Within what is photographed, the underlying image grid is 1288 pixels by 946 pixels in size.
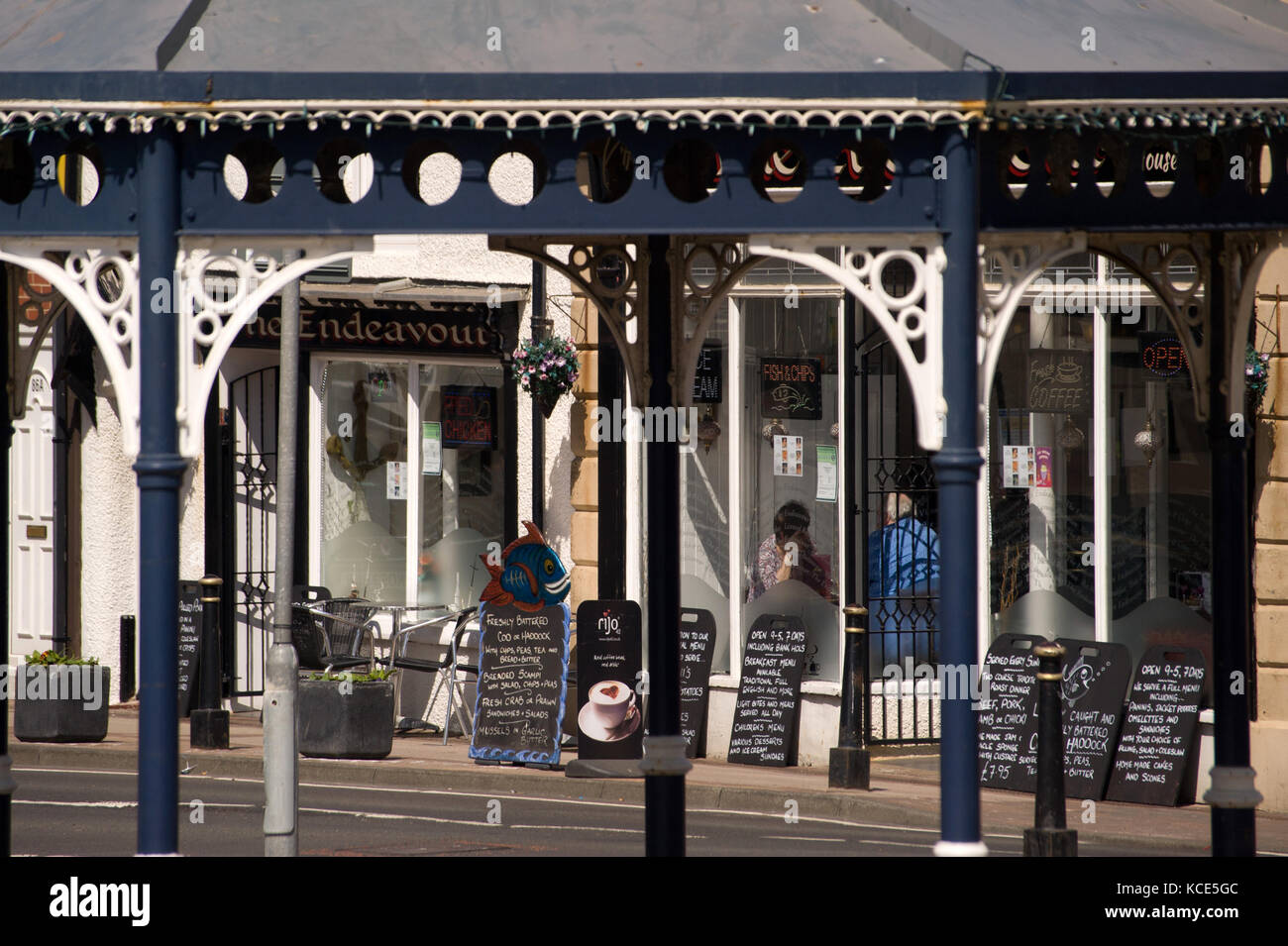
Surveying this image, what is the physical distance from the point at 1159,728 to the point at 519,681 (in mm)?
4644

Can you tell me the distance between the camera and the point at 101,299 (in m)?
5.86

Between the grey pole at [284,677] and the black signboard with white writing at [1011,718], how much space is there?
16.8ft

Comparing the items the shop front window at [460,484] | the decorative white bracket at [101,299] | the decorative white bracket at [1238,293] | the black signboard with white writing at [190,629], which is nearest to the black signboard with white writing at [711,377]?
the shop front window at [460,484]

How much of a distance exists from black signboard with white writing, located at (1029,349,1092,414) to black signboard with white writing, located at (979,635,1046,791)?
1.80 m

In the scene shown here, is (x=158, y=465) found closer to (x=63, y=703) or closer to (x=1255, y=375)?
(x=1255, y=375)

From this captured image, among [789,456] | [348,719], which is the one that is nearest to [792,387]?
[789,456]

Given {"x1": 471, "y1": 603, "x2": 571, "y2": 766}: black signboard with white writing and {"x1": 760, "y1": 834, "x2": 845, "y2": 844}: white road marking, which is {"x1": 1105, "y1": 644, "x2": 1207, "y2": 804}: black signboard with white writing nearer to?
{"x1": 760, "y1": 834, "x2": 845, "y2": 844}: white road marking

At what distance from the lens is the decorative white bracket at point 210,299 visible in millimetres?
5875

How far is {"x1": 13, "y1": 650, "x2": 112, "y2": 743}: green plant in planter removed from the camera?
14.6 metres
